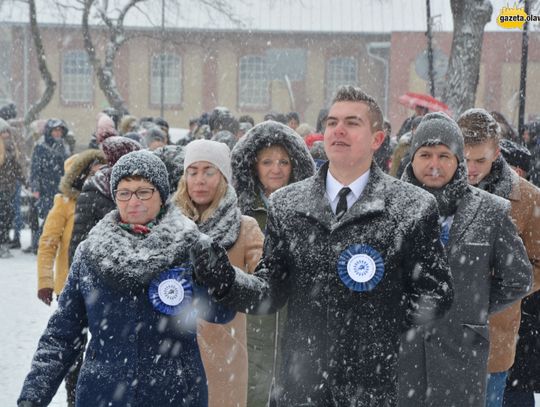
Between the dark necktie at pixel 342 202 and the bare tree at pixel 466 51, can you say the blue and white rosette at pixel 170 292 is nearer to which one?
the dark necktie at pixel 342 202

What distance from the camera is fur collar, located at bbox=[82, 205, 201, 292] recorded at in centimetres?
392

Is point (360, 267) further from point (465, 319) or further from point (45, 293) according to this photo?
point (45, 293)

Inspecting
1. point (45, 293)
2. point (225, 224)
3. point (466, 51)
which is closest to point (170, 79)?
point (466, 51)

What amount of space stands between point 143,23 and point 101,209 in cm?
3837

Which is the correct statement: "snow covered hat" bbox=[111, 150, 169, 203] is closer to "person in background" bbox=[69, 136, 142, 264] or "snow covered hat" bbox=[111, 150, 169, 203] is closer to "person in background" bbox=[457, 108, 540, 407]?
"person in background" bbox=[457, 108, 540, 407]

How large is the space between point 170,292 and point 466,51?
1276cm

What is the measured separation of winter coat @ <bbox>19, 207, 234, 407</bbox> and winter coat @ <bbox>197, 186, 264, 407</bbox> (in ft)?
2.90

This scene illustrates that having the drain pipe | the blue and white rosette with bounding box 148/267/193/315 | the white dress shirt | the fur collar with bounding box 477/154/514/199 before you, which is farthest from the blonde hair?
the drain pipe

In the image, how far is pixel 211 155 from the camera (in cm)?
532

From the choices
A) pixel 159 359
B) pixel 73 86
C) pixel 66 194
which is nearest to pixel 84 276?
pixel 159 359

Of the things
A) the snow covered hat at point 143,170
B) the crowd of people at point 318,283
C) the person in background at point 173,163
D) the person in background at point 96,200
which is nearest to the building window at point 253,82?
the person in background at point 173,163

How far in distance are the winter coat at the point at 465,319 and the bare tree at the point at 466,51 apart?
11324 mm

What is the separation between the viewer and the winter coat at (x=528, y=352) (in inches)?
225

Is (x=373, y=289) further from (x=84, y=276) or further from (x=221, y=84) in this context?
(x=221, y=84)
